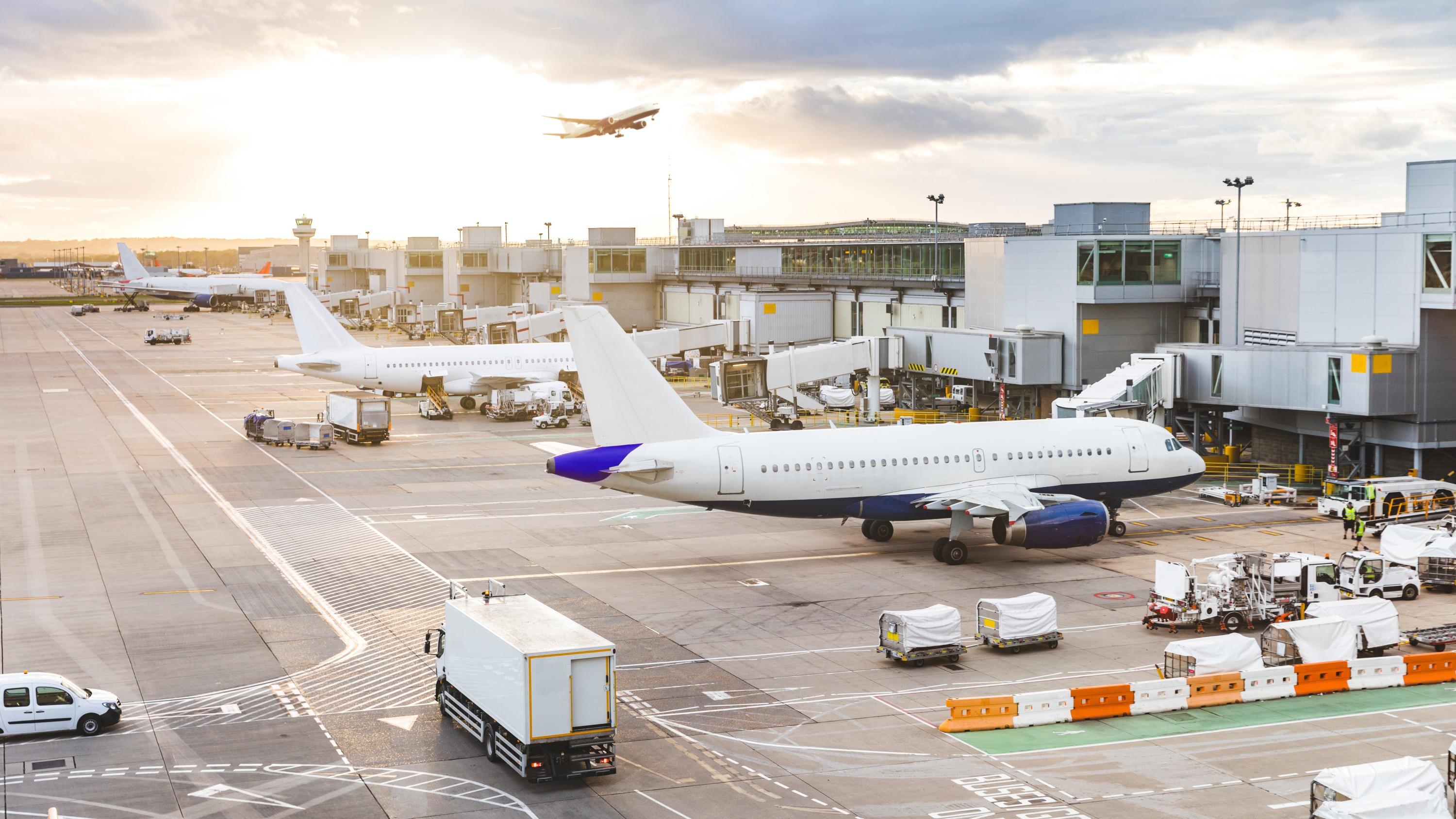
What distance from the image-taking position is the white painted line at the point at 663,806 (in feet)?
78.9

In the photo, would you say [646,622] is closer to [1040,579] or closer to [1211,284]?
[1040,579]

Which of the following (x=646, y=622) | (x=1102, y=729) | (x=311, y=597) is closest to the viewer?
(x=1102, y=729)

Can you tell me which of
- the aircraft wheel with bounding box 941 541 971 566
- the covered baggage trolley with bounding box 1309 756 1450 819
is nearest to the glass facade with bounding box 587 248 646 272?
the aircraft wheel with bounding box 941 541 971 566

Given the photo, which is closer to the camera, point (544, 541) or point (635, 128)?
point (544, 541)

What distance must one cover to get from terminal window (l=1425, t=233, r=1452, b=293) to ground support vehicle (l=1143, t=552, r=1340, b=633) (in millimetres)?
21322

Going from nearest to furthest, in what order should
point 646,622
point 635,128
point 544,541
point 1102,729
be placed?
point 1102,729 < point 646,622 < point 544,541 < point 635,128

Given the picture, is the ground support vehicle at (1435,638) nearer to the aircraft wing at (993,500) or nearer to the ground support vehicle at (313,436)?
the aircraft wing at (993,500)

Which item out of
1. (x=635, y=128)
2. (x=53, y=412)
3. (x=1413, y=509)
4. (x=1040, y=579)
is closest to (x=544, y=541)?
(x=1040, y=579)

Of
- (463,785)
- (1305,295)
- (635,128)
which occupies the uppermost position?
(635,128)

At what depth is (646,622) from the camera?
37906mm

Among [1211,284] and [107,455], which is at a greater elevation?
[1211,284]

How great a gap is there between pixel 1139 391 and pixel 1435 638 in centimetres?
2845

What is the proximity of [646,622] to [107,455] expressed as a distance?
45613 millimetres

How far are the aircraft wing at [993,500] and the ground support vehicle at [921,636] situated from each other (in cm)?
1104
